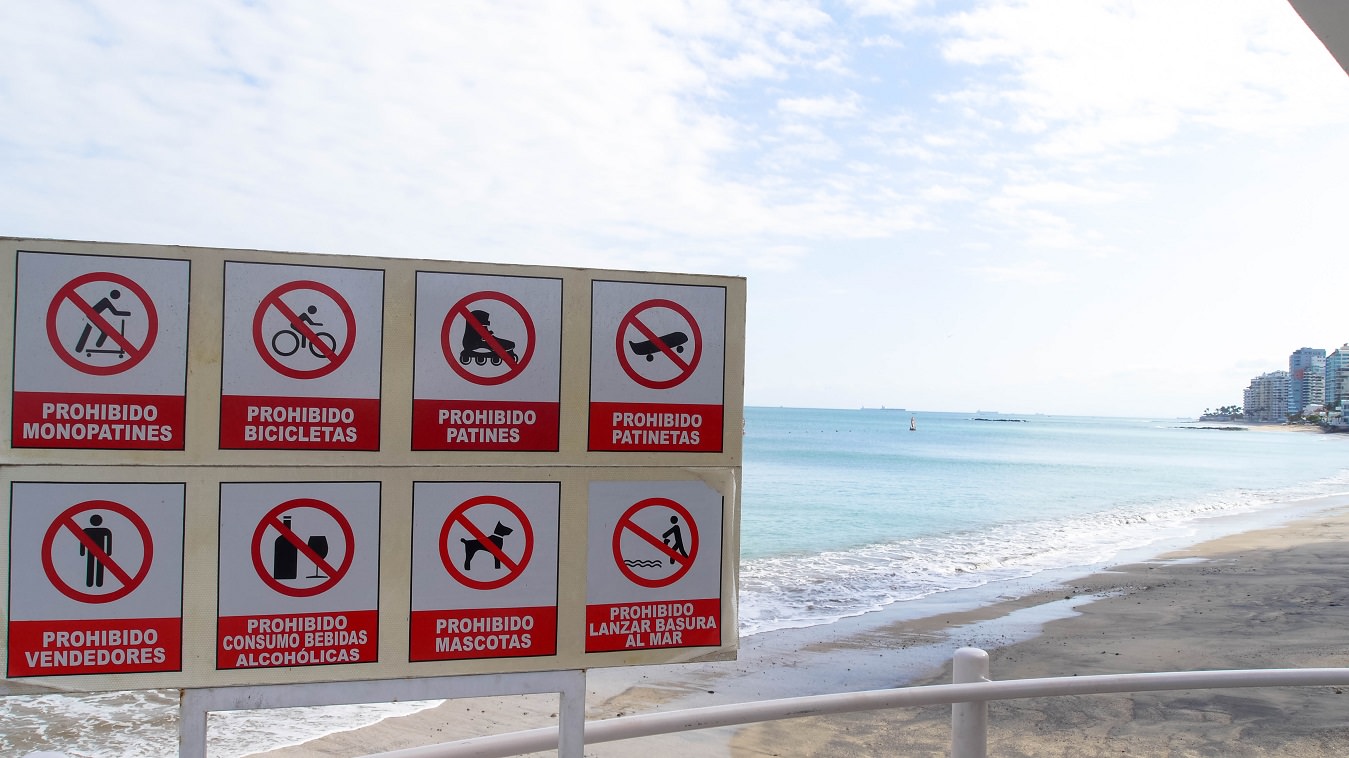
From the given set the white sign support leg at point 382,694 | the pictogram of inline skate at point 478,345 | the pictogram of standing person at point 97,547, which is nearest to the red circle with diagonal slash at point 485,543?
the white sign support leg at point 382,694

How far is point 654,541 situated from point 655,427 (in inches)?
12.2

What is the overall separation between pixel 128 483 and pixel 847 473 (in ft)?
180

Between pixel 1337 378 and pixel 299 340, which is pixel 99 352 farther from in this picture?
pixel 1337 378

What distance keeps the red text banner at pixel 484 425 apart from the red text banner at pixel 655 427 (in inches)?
5.2

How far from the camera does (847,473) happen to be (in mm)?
55562

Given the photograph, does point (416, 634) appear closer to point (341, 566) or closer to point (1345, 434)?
point (341, 566)

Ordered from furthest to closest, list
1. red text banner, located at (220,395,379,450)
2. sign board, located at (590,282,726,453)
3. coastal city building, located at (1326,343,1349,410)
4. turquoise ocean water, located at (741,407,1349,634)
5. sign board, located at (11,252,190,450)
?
coastal city building, located at (1326,343,1349,410) < turquoise ocean water, located at (741,407,1349,634) < sign board, located at (590,282,726,453) < red text banner, located at (220,395,379,450) < sign board, located at (11,252,190,450)

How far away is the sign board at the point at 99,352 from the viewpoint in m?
2.16

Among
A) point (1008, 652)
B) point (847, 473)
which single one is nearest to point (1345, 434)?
point (847, 473)

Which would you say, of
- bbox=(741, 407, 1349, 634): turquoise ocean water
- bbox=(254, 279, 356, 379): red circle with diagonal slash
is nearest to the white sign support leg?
bbox=(254, 279, 356, 379): red circle with diagonal slash

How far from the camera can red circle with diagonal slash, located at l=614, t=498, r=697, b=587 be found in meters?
2.53

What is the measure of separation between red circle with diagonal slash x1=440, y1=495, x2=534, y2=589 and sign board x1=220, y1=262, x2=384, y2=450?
0.28 m

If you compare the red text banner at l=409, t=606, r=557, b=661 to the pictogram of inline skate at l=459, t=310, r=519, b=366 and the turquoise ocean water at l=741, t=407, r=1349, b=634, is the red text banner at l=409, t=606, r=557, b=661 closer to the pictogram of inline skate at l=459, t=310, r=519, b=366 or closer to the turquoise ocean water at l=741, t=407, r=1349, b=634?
the pictogram of inline skate at l=459, t=310, r=519, b=366

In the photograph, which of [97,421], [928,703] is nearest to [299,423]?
[97,421]
